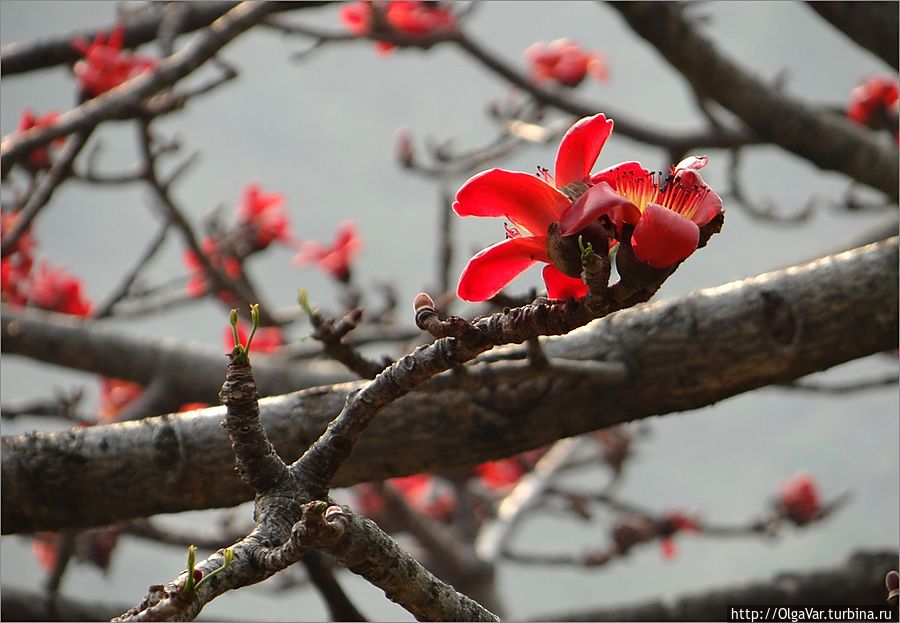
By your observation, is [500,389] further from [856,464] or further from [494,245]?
[856,464]

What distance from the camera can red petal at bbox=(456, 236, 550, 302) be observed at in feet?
2.28

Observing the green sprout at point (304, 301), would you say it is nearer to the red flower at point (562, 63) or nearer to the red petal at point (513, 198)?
the red petal at point (513, 198)

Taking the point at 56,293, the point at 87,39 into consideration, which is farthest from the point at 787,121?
the point at 56,293

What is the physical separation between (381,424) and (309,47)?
46.6 inches

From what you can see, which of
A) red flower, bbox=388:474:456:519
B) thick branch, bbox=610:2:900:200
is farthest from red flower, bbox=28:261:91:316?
thick branch, bbox=610:2:900:200

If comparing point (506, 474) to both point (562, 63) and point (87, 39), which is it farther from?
point (87, 39)

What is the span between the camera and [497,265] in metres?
0.71

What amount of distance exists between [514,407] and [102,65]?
1325mm

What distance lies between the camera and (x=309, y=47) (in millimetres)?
2041

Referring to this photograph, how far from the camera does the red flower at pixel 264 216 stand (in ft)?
9.29

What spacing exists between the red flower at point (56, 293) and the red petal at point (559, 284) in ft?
6.75

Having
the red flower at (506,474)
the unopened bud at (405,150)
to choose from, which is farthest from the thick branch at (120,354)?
the red flower at (506,474)

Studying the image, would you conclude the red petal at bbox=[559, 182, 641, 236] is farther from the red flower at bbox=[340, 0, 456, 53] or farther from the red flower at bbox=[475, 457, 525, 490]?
the red flower at bbox=[475, 457, 525, 490]

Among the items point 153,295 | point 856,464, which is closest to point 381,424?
point 153,295
